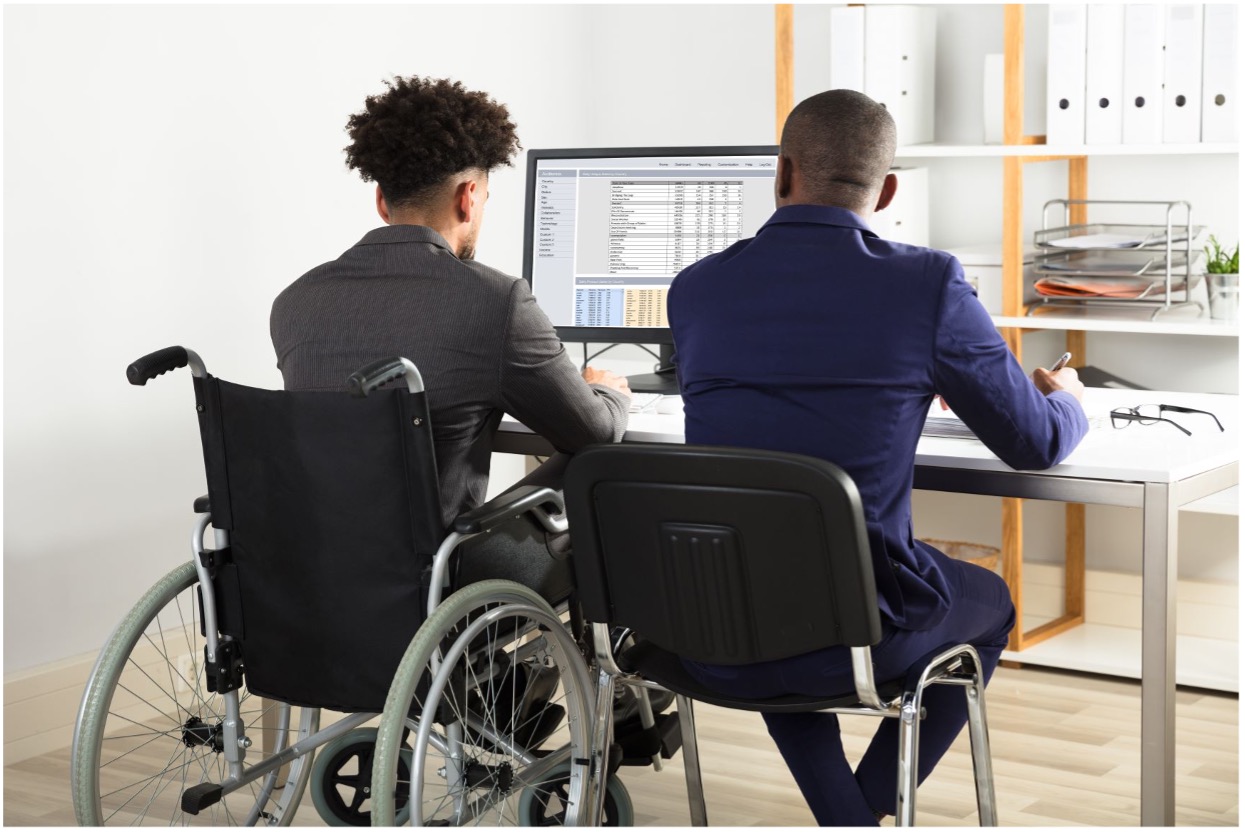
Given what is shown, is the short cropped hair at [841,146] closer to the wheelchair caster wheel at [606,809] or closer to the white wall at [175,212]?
the wheelchair caster wheel at [606,809]

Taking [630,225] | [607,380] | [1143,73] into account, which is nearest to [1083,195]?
[1143,73]

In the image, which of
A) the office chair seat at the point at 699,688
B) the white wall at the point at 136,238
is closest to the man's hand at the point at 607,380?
the office chair seat at the point at 699,688

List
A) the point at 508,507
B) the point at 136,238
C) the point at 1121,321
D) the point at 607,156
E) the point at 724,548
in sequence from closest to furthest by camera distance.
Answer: the point at 724,548, the point at 508,507, the point at 607,156, the point at 136,238, the point at 1121,321

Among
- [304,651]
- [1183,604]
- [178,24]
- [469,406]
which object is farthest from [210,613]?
[1183,604]

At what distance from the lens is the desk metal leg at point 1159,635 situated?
1.96 meters

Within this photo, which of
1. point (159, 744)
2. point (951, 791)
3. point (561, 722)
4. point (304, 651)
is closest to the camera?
point (304, 651)

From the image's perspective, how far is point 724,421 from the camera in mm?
1862

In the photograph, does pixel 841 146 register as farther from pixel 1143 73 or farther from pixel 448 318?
pixel 1143 73

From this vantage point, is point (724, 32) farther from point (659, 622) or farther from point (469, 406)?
point (659, 622)

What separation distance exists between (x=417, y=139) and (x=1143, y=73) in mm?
1778

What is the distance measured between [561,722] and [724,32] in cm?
236

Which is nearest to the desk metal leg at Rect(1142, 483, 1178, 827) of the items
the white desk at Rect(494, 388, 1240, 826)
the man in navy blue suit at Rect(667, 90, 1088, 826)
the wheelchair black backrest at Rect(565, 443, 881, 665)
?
the white desk at Rect(494, 388, 1240, 826)

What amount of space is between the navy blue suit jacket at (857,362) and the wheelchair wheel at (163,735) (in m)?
0.82

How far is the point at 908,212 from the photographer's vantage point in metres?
3.56
